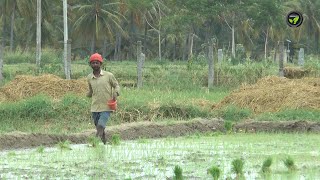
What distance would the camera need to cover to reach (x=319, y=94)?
17.0 meters

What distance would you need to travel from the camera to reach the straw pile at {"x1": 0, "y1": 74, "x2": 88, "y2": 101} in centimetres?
1720

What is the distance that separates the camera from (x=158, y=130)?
14.3 metres

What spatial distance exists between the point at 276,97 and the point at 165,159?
8.30 m

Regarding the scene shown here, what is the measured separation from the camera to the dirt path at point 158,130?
12.1 m

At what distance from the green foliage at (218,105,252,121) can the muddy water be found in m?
Result: 3.31

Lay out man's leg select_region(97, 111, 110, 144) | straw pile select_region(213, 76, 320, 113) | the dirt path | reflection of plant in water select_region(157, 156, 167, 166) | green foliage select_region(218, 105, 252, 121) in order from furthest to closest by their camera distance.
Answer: straw pile select_region(213, 76, 320, 113)
green foliage select_region(218, 105, 252, 121)
the dirt path
man's leg select_region(97, 111, 110, 144)
reflection of plant in water select_region(157, 156, 167, 166)

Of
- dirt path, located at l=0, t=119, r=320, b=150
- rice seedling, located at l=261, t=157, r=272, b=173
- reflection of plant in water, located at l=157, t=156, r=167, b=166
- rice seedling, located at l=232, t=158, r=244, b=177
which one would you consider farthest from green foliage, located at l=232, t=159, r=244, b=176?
dirt path, located at l=0, t=119, r=320, b=150

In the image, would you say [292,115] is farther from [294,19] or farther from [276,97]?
Answer: [294,19]

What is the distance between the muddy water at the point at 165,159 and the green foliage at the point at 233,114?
3.31 meters

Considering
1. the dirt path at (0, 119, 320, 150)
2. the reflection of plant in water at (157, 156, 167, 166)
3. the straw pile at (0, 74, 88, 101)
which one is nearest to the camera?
the reflection of plant in water at (157, 156, 167, 166)

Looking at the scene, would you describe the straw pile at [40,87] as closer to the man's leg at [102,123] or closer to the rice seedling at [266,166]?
the man's leg at [102,123]

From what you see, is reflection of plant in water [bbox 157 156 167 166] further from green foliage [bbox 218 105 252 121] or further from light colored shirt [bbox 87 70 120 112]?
green foliage [bbox 218 105 252 121]

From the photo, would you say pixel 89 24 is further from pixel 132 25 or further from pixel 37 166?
pixel 37 166

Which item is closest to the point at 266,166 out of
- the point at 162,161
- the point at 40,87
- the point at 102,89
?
the point at 162,161
